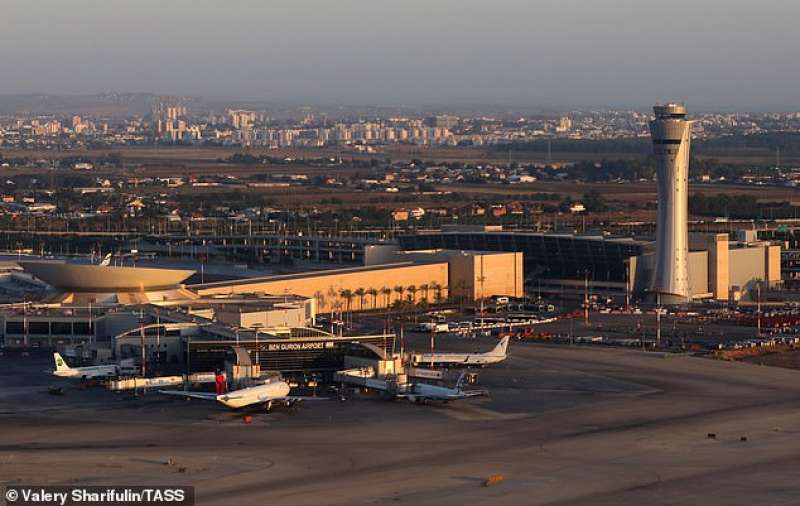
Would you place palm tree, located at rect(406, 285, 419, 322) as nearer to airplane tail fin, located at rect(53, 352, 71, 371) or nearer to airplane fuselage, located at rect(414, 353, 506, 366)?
airplane fuselage, located at rect(414, 353, 506, 366)

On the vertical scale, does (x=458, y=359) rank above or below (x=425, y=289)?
below

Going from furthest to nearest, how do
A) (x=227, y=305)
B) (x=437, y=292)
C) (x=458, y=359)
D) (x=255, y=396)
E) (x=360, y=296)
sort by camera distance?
(x=437, y=292), (x=360, y=296), (x=227, y=305), (x=458, y=359), (x=255, y=396)

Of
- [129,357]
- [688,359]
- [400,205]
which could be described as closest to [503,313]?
[688,359]

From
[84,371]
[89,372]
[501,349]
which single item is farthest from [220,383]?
[501,349]

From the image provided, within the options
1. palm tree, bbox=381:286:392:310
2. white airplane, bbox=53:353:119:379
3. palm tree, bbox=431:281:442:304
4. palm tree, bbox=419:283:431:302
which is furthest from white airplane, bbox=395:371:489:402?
palm tree, bbox=431:281:442:304
